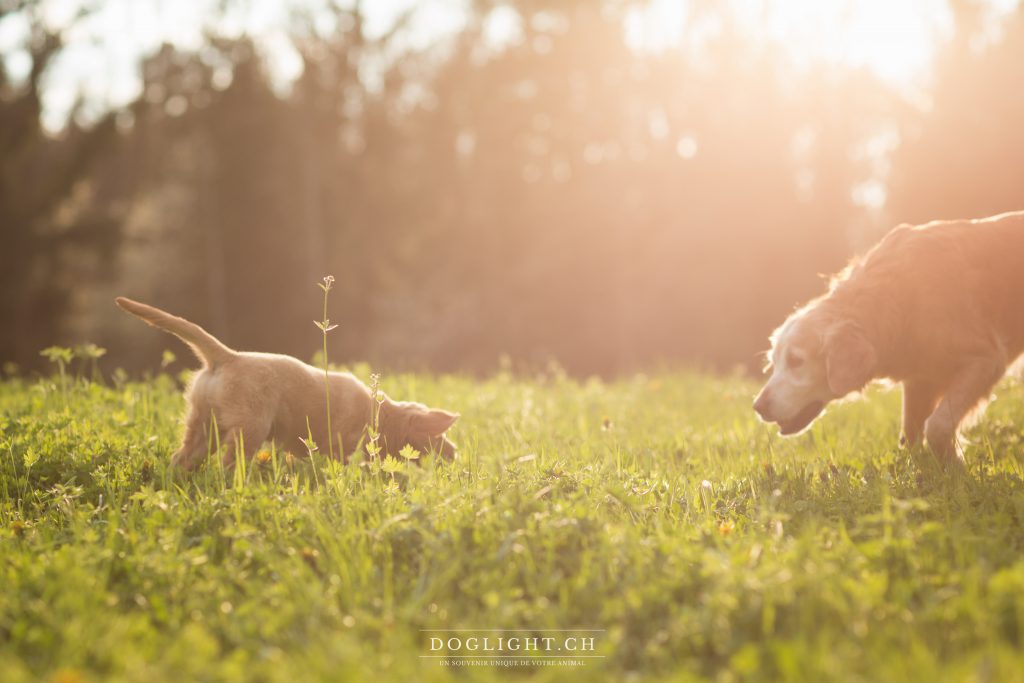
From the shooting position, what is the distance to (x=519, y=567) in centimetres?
370

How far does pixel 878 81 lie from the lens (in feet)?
87.7

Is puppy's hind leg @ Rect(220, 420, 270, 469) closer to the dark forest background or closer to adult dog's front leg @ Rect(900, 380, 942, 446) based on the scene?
adult dog's front leg @ Rect(900, 380, 942, 446)

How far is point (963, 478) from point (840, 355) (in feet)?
3.98

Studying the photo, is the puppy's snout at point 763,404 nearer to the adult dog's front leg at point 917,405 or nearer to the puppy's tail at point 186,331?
the adult dog's front leg at point 917,405

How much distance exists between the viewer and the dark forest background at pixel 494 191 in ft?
92.5

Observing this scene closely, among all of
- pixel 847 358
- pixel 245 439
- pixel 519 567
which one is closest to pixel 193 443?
pixel 245 439

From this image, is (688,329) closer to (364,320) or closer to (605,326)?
(605,326)

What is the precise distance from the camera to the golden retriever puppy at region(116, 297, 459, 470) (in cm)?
579

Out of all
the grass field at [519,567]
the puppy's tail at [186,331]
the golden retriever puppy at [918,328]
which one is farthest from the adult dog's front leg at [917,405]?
the puppy's tail at [186,331]

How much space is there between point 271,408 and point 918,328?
4059 millimetres

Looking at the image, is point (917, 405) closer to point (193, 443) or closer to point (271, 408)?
point (271, 408)

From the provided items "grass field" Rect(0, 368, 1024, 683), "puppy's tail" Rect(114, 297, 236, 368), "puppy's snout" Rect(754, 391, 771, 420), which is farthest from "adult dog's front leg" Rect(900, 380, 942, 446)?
"puppy's tail" Rect(114, 297, 236, 368)

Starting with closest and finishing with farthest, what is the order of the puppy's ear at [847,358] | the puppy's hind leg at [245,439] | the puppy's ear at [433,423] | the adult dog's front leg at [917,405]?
the puppy's hind leg at [245,439]
the puppy's ear at [847,358]
the puppy's ear at [433,423]
the adult dog's front leg at [917,405]

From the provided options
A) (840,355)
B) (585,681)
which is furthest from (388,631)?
(840,355)
